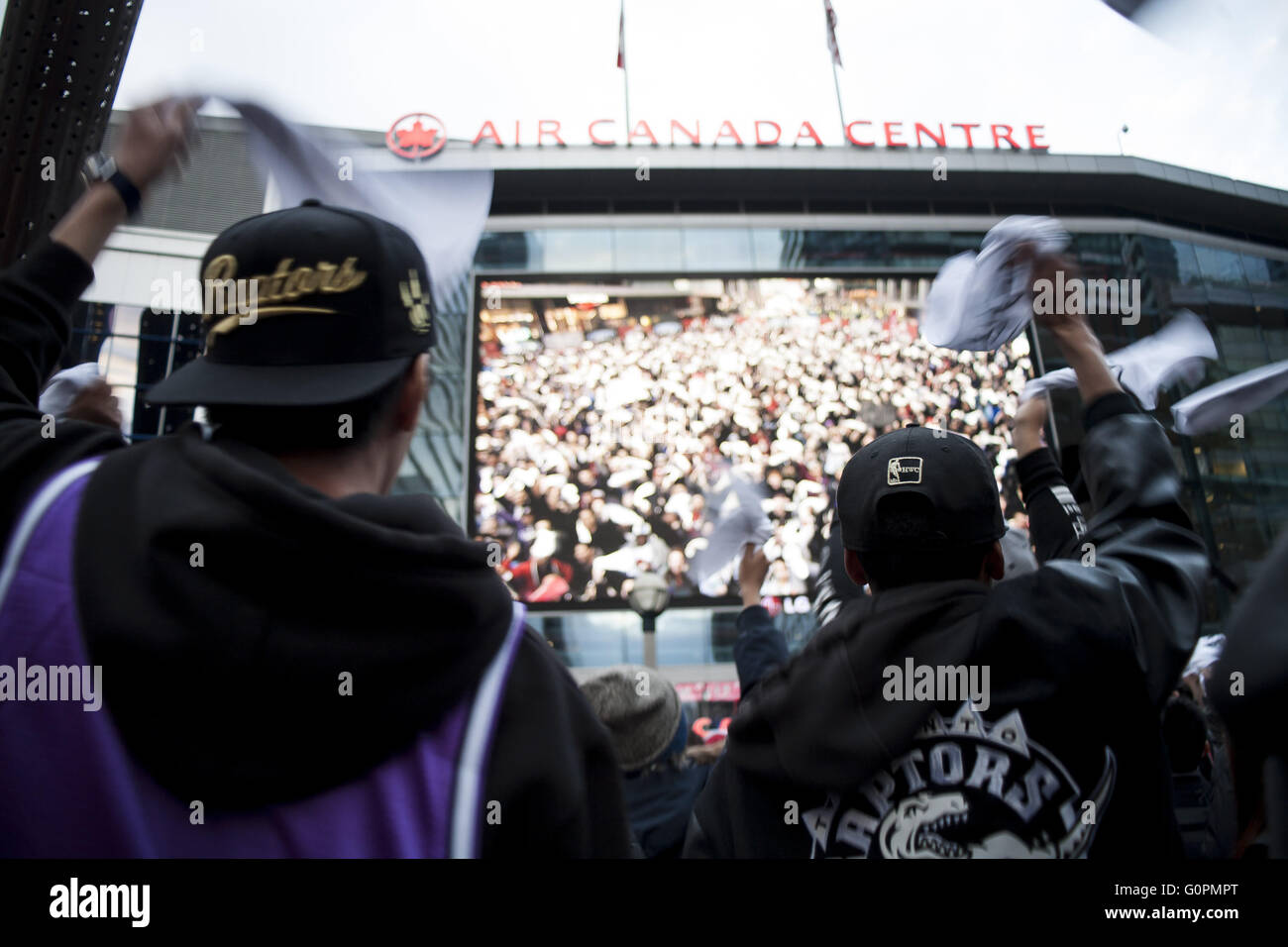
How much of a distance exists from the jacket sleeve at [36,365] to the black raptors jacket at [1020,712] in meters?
1.11

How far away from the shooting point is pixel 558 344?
60.6 ft

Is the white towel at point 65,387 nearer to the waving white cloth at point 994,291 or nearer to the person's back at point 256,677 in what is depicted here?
the person's back at point 256,677

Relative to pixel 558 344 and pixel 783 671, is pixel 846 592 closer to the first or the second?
pixel 783 671

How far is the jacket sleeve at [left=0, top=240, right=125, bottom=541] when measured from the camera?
2.94 feet

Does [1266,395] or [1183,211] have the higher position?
[1183,211]

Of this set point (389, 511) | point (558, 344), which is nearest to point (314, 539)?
point (389, 511)

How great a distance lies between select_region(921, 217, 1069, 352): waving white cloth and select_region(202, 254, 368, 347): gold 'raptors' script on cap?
1.23 m

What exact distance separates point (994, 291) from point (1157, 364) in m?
0.57

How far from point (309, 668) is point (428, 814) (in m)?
0.20

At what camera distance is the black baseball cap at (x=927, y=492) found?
1393 mm

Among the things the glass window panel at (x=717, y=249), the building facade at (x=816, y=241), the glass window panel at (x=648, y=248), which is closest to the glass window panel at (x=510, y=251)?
the building facade at (x=816, y=241)

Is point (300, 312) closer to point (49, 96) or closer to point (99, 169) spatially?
point (99, 169)

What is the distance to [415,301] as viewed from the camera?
1.05 m

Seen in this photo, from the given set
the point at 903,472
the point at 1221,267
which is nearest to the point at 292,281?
the point at 903,472
